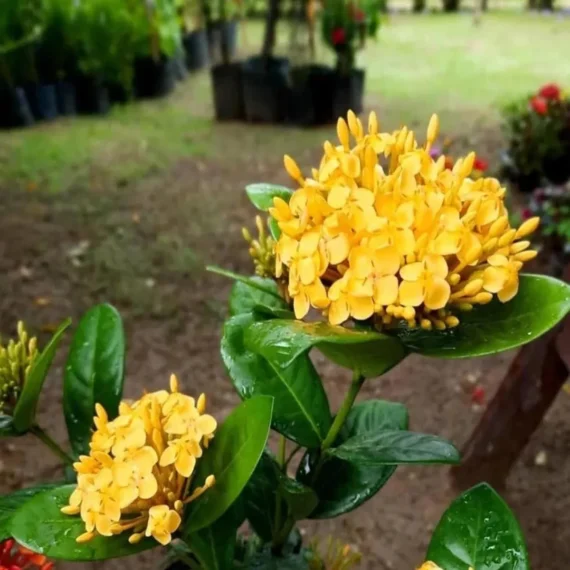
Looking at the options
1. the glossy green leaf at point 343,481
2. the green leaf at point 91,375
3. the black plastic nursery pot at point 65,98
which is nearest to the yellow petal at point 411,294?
the glossy green leaf at point 343,481

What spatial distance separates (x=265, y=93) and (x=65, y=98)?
1270 millimetres

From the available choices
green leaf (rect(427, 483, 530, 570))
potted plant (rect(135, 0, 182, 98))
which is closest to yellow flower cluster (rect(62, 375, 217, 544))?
green leaf (rect(427, 483, 530, 570))

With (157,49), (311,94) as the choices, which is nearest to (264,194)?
(311,94)

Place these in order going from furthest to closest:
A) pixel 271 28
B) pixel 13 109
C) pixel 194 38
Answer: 1. pixel 194 38
2. pixel 271 28
3. pixel 13 109

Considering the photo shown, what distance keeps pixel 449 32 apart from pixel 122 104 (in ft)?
13.2

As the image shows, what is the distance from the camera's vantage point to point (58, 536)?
2.02 feet

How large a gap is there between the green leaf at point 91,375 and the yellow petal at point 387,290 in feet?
1.23

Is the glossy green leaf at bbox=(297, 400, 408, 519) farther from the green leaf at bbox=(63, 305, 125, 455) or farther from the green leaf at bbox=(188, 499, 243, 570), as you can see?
the green leaf at bbox=(63, 305, 125, 455)

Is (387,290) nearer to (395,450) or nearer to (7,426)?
(395,450)

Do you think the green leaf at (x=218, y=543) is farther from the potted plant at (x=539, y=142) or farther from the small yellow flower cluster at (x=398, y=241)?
the potted plant at (x=539, y=142)

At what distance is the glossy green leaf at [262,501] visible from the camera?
2.59ft

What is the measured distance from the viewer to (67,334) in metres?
2.54

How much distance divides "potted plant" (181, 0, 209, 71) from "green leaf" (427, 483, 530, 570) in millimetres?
5632

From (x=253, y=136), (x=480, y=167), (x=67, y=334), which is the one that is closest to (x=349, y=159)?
(x=67, y=334)
